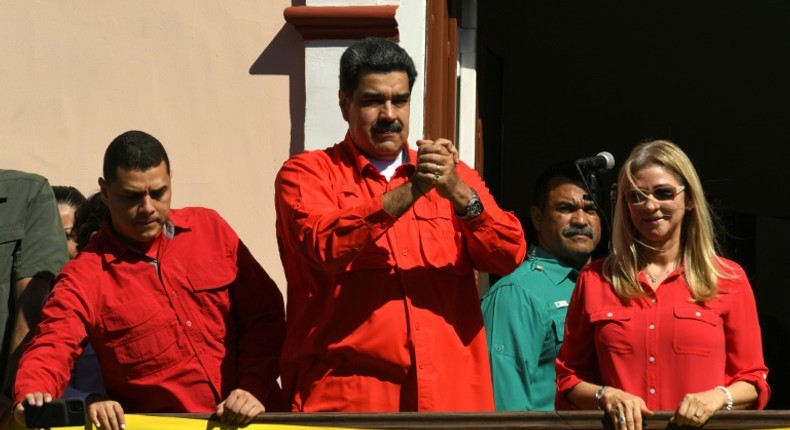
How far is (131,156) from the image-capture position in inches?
199

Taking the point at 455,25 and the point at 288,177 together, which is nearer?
the point at 288,177

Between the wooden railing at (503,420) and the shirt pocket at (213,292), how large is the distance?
1.57 feet

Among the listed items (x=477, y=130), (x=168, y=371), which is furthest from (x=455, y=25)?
(x=168, y=371)

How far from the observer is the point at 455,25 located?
6.82 meters

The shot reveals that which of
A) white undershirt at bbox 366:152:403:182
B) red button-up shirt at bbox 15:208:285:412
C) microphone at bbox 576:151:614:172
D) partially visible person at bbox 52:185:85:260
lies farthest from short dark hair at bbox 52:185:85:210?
microphone at bbox 576:151:614:172

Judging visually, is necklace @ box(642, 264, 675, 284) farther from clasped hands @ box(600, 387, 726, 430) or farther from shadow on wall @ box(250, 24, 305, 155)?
shadow on wall @ box(250, 24, 305, 155)

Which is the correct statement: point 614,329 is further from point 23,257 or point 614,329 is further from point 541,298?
point 23,257

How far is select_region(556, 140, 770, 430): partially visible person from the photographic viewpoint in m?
4.55

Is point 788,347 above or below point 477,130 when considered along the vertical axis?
below

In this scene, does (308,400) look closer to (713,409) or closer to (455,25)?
(713,409)

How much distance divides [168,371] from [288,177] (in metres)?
0.70

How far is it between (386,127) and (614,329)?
94 centimetres

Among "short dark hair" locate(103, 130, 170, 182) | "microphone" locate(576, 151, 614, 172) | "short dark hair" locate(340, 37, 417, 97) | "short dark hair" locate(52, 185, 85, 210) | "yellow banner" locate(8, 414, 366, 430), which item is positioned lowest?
"yellow banner" locate(8, 414, 366, 430)

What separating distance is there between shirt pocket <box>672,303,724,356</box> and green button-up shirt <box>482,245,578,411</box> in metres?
0.97
